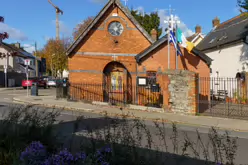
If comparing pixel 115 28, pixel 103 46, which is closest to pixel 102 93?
pixel 103 46

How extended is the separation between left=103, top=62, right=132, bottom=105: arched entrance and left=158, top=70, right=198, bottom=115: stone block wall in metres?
4.92

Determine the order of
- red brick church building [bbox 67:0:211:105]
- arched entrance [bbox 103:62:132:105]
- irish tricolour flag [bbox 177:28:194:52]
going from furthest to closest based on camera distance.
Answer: red brick church building [bbox 67:0:211:105] → arched entrance [bbox 103:62:132:105] → irish tricolour flag [bbox 177:28:194:52]

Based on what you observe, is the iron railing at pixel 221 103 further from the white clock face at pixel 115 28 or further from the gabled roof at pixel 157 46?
the white clock face at pixel 115 28

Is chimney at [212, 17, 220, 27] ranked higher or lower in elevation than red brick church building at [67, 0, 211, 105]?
higher

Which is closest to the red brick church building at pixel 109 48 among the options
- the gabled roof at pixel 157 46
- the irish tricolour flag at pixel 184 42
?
the gabled roof at pixel 157 46

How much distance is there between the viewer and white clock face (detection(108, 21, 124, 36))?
20078 millimetres

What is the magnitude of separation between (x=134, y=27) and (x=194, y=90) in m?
8.55

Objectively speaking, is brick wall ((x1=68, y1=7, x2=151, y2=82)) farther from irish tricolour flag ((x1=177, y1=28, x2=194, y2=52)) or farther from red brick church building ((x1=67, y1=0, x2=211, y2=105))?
irish tricolour flag ((x1=177, y1=28, x2=194, y2=52))

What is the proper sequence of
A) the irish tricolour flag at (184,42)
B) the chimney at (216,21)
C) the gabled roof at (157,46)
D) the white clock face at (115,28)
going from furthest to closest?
the chimney at (216,21) < the white clock face at (115,28) < the gabled roof at (157,46) < the irish tricolour flag at (184,42)

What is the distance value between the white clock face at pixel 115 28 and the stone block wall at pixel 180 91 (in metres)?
7.08

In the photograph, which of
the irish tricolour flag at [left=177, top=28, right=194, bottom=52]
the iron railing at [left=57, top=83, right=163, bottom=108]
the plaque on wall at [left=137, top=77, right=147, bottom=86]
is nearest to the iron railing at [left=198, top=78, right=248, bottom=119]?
the irish tricolour flag at [left=177, top=28, right=194, bottom=52]

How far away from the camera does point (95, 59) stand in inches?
779

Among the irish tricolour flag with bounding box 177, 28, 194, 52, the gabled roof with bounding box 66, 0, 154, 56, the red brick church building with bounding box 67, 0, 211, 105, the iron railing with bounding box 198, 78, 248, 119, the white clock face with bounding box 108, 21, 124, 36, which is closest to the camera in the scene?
the iron railing with bounding box 198, 78, 248, 119

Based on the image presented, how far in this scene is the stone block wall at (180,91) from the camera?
13648mm
